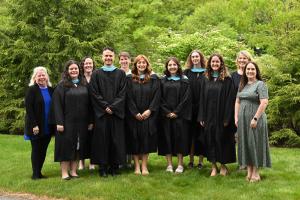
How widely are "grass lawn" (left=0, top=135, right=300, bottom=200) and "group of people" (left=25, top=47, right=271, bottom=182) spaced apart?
0.95ft

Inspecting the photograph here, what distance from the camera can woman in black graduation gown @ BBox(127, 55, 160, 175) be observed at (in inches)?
355

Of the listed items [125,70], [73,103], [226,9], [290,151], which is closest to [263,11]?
[226,9]

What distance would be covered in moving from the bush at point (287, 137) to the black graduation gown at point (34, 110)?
752 cm

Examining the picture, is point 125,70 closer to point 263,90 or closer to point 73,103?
point 73,103

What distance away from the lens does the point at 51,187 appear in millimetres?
8578

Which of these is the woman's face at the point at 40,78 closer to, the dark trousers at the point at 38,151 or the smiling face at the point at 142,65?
the dark trousers at the point at 38,151

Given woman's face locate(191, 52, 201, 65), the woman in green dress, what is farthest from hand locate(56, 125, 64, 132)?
the woman in green dress

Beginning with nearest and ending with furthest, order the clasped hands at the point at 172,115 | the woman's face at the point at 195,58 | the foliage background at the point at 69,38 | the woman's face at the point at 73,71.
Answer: the woman's face at the point at 73,71 < the clasped hands at the point at 172,115 < the woman's face at the point at 195,58 < the foliage background at the point at 69,38

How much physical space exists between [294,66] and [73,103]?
7793 mm

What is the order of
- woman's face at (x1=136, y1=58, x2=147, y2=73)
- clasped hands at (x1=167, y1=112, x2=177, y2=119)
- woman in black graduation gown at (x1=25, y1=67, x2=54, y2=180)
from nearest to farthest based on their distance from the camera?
1. woman in black graduation gown at (x1=25, y1=67, x2=54, y2=180)
2. woman's face at (x1=136, y1=58, x2=147, y2=73)
3. clasped hands at (x1=167, y1=112, x2=177, y2=119)

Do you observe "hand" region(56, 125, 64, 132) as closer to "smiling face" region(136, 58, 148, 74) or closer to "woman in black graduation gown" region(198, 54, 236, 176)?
"smiling face" region(136, 58, 148, 74)

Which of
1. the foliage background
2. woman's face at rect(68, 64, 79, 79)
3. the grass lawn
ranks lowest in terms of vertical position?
the grass lawn

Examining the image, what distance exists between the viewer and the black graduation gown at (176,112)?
9.16m

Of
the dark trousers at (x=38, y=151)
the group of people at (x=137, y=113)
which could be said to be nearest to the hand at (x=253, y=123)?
the group of people at (x=137, y=113)
